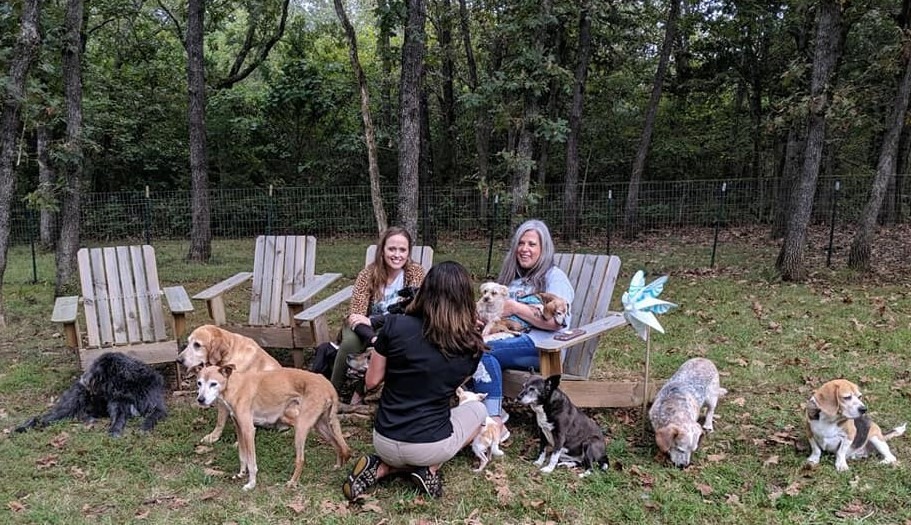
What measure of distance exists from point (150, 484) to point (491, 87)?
7151mm

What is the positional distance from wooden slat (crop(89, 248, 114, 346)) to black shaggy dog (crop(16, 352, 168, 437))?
570mm

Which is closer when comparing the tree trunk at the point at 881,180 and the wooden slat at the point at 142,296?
the wooden slat at the point at 142,296

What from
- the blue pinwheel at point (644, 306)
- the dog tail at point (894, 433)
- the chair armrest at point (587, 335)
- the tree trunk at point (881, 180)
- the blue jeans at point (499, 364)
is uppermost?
the tree trunk at point (881, 180)

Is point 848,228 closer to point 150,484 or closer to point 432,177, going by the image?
point 432,177

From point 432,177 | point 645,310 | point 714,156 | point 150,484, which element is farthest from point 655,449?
point 714,156

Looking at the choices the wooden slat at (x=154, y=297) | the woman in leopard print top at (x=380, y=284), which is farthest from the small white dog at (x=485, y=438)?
the wooden slat at (x=154, y=297)

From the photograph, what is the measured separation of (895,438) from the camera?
3361 millimetres

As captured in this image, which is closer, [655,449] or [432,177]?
[655,449]

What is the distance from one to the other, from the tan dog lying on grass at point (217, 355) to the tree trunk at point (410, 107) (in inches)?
169

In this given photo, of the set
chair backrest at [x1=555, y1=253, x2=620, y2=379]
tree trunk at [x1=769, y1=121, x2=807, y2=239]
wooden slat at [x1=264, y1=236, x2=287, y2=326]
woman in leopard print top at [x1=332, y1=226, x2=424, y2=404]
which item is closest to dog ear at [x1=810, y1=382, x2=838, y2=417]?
chair backrest at [x1=555, y1=253, x2=620, y2=379]

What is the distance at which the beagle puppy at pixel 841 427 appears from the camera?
9.59 ft

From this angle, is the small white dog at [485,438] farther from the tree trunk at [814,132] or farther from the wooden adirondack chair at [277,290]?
the tree trunk at [814,132]

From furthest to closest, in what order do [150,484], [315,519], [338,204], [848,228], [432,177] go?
[432,177], [848,228], [338,204], [150,484], [315,519]

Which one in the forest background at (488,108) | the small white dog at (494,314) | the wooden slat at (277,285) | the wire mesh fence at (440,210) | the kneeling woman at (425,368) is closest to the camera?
the kneeling woman at (425,368)
